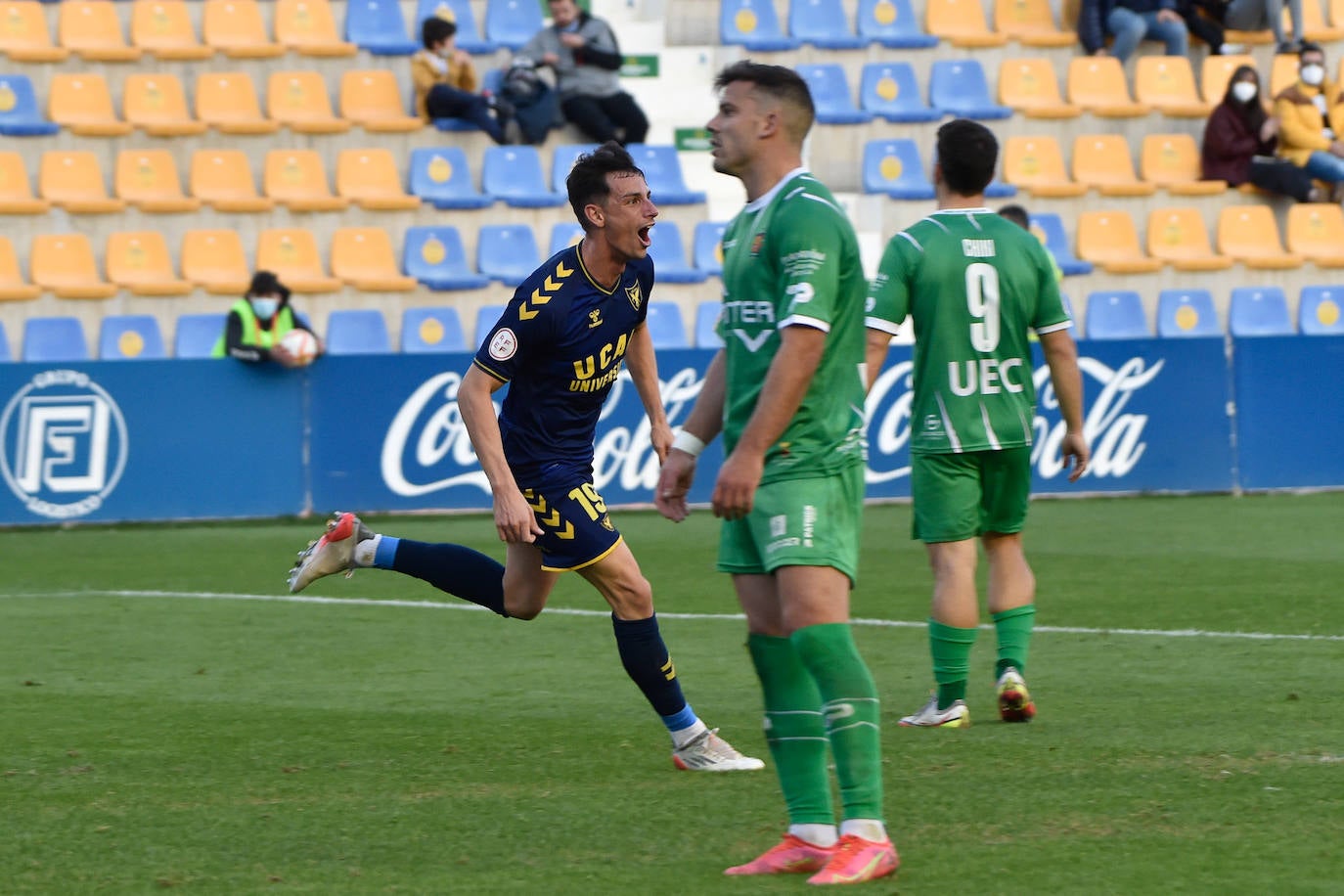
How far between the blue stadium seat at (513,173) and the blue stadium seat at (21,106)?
432cm

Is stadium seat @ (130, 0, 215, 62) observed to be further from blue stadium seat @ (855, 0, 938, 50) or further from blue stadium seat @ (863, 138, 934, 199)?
blue stadium seat @ (855, 0, 938, 50)

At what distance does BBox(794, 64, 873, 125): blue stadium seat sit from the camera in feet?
69.8

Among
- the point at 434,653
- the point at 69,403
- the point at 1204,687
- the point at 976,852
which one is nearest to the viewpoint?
the point at 976,852

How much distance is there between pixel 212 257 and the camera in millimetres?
18422

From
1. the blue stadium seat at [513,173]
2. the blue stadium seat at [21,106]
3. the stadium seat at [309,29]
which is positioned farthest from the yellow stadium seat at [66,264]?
the blue stadium seat at [513,173]

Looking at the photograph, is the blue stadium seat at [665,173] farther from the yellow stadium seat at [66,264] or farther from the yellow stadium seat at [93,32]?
the yellow stadium seat at [66,264]

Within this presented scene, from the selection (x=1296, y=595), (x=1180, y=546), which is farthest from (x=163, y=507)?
(x=1296, y=595)

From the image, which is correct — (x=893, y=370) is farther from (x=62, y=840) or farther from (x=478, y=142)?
(x=62, y=840)

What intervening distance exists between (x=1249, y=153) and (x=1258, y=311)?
2.12 m

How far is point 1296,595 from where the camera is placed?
10.8 metres

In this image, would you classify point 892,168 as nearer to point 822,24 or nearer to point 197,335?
point 822,24

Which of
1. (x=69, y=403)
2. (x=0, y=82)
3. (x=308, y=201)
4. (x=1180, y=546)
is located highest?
(x=0, y=82)

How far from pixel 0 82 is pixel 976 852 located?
55.5 feet

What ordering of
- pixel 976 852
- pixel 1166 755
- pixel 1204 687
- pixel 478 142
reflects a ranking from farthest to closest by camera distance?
1. pixel 478 142
2. pixel 1204 687
3. pixel 1166 755
4. pixel 976 852
